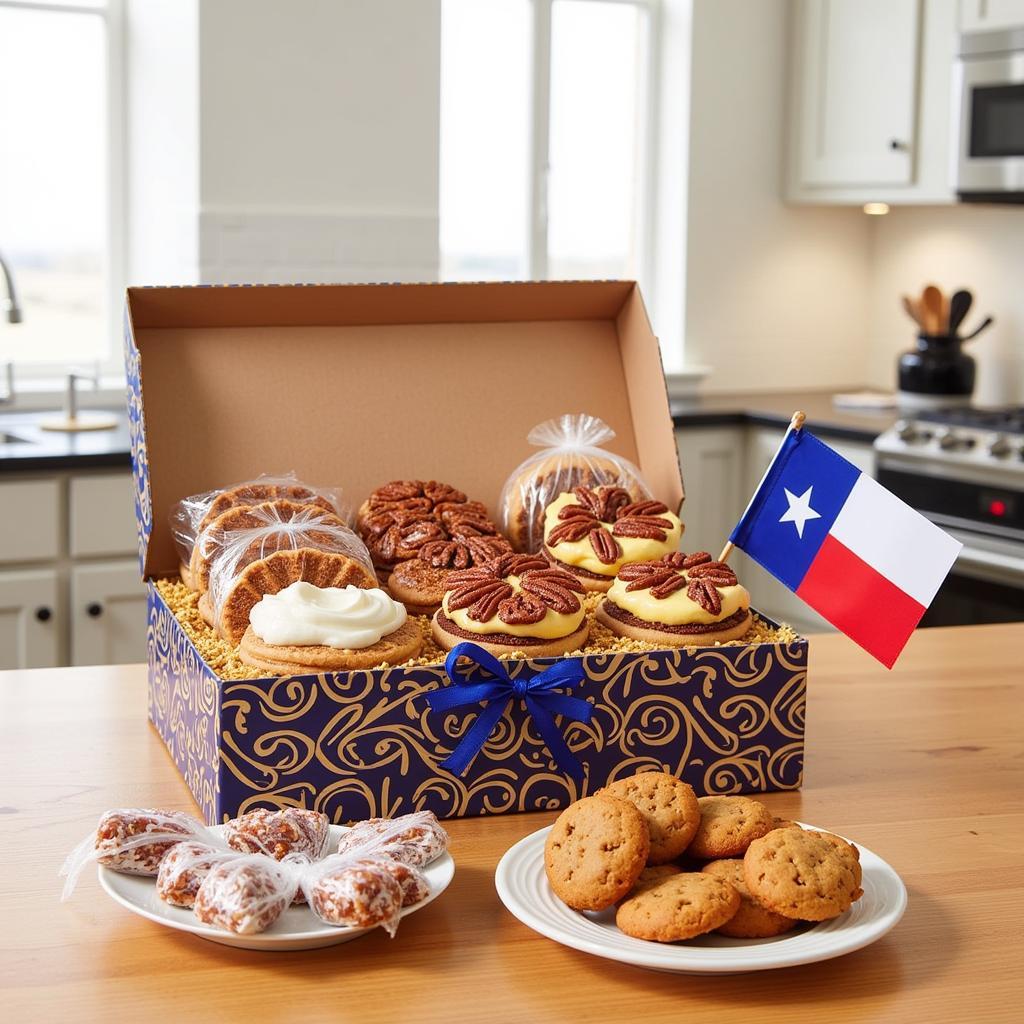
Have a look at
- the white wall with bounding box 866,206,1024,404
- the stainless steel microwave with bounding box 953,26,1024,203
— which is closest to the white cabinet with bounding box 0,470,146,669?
the stainless steel microwave with bounding box 953,26,1024,203

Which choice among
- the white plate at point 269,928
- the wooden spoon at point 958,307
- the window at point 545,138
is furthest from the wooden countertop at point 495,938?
the window at point 545,138

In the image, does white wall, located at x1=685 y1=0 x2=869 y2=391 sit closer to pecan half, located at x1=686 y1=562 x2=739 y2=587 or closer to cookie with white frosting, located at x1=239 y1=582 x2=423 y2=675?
pecan half, located at x1=686 y1=562 x2=739 y2=587

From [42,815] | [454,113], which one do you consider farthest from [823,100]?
[42,815]

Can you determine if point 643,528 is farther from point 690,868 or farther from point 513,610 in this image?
point 690,868

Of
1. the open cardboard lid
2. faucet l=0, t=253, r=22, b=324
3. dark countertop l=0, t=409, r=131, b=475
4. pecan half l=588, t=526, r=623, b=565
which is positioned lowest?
dark countertop l=0, t=409, r=131, b=475

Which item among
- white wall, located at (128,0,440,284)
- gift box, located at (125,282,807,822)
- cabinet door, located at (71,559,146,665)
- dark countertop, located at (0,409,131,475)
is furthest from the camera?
white wall, located at (128,0,440,284)

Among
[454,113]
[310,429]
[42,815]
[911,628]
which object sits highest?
[454,113]

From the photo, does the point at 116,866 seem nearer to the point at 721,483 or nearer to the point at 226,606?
the point at 226,606

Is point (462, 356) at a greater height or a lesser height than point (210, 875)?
greater

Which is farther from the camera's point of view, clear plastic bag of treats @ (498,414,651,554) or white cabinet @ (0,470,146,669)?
white cabinet @ (0,470,146,669)
